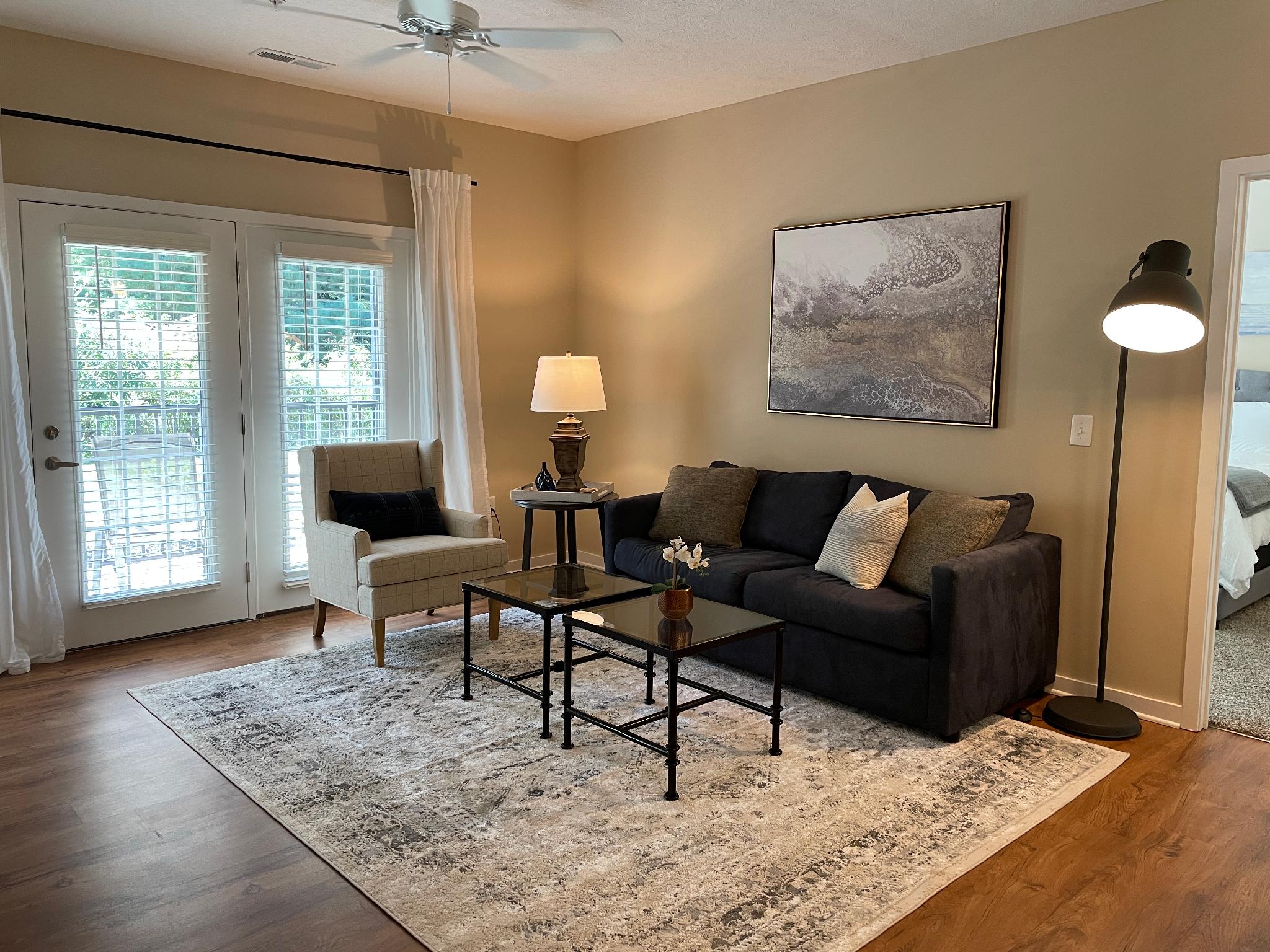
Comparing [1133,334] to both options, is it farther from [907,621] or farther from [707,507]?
[707,507]

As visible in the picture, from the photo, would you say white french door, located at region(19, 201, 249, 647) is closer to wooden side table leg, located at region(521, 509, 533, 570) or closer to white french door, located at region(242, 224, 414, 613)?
white french door, located at region(242, 224, 414, 613)

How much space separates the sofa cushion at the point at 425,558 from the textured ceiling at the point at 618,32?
88.3 inches

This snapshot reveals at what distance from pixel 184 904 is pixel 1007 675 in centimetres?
285

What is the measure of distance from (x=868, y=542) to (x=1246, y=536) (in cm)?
252

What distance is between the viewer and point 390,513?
15.3 feet

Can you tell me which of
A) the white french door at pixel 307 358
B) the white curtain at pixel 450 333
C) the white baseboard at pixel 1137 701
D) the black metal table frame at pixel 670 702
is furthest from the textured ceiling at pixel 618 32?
the white baseboard at pixel 1137 701

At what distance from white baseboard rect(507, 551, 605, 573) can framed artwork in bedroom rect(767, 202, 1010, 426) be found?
1756mm

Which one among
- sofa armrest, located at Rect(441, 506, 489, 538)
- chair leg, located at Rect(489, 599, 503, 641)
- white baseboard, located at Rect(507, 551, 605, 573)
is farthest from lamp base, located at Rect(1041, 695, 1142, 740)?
white baseboard, located at Rect(507, 551, 605, 573)

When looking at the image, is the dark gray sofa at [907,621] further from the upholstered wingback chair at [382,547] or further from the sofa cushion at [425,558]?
the upholstered wingback chair at [382,547]

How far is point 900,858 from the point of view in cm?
263

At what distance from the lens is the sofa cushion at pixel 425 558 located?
4203 mm

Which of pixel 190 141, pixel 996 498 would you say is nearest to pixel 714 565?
pixel 996 498

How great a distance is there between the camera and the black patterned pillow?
15.0 ft

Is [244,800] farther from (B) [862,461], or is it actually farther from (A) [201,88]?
(A) [201,88]
